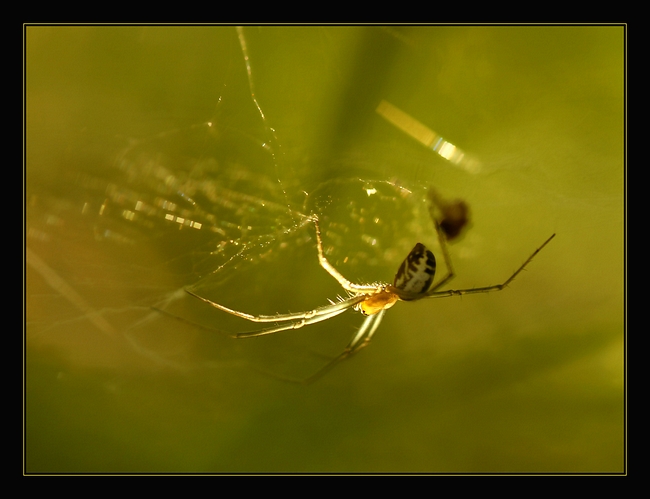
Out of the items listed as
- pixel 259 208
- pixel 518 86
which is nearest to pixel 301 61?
pixel 259 208

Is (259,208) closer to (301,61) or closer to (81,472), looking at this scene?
(301,61)

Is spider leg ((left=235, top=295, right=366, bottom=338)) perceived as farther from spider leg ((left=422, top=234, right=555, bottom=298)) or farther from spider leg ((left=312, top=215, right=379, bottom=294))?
spider leg ((left=422, top=234, right=555, bottom=298))

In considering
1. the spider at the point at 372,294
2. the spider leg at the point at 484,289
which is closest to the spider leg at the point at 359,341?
the spider at the point at 372,294

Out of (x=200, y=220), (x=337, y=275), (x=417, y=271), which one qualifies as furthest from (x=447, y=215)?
(x=200, y=220)

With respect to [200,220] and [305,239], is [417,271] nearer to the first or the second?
[305,239]

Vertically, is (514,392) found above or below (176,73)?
below

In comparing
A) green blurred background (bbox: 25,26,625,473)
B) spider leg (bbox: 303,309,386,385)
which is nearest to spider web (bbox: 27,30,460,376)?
green blurred background (bbox: 25,26,625,473)

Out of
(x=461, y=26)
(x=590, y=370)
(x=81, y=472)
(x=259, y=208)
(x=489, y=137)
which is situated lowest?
(x=81, y=472)
